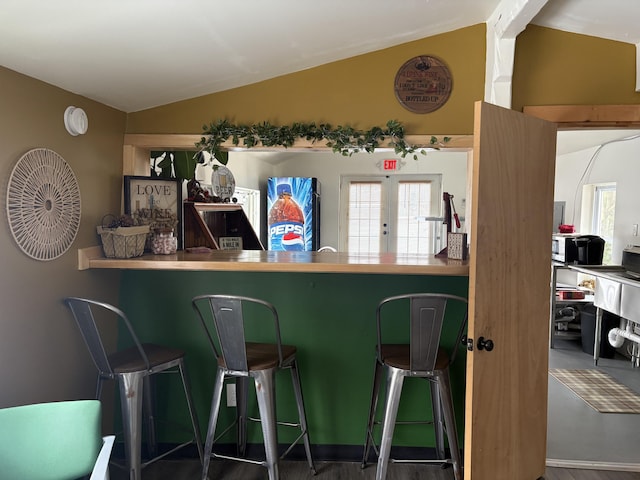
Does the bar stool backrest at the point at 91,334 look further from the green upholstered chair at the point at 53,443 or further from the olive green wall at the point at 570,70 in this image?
the olive green wall at the point at 570,70

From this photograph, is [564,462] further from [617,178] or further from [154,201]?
[617,178]

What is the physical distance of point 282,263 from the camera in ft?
7.59

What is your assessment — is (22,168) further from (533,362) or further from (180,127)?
(533,362)

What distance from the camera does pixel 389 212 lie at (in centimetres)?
734

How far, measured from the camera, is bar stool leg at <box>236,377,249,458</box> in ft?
8.59

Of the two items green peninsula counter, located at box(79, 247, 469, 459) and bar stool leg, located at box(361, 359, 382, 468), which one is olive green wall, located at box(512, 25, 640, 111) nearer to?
green peninsula counter, located at box(79, 247, 469, 459)

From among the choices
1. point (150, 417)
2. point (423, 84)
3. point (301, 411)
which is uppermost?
point (423, 84)

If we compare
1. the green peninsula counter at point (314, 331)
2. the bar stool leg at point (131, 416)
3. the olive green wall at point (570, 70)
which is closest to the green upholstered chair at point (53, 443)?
the bar stool leg at point (131, 416)

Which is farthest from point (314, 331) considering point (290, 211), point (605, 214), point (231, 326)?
point (290, 211)

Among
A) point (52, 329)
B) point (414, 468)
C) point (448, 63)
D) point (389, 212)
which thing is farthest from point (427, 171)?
point (52, 329)

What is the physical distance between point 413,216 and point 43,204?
5.84m

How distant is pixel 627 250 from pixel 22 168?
14.5ft

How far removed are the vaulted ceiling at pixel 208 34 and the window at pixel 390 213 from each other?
4774 millimetres

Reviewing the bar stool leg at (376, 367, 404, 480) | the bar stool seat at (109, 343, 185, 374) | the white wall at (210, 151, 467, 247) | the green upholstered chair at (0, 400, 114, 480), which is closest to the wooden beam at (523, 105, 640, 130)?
the bar stool leg at (376, 367, 404, 480)
